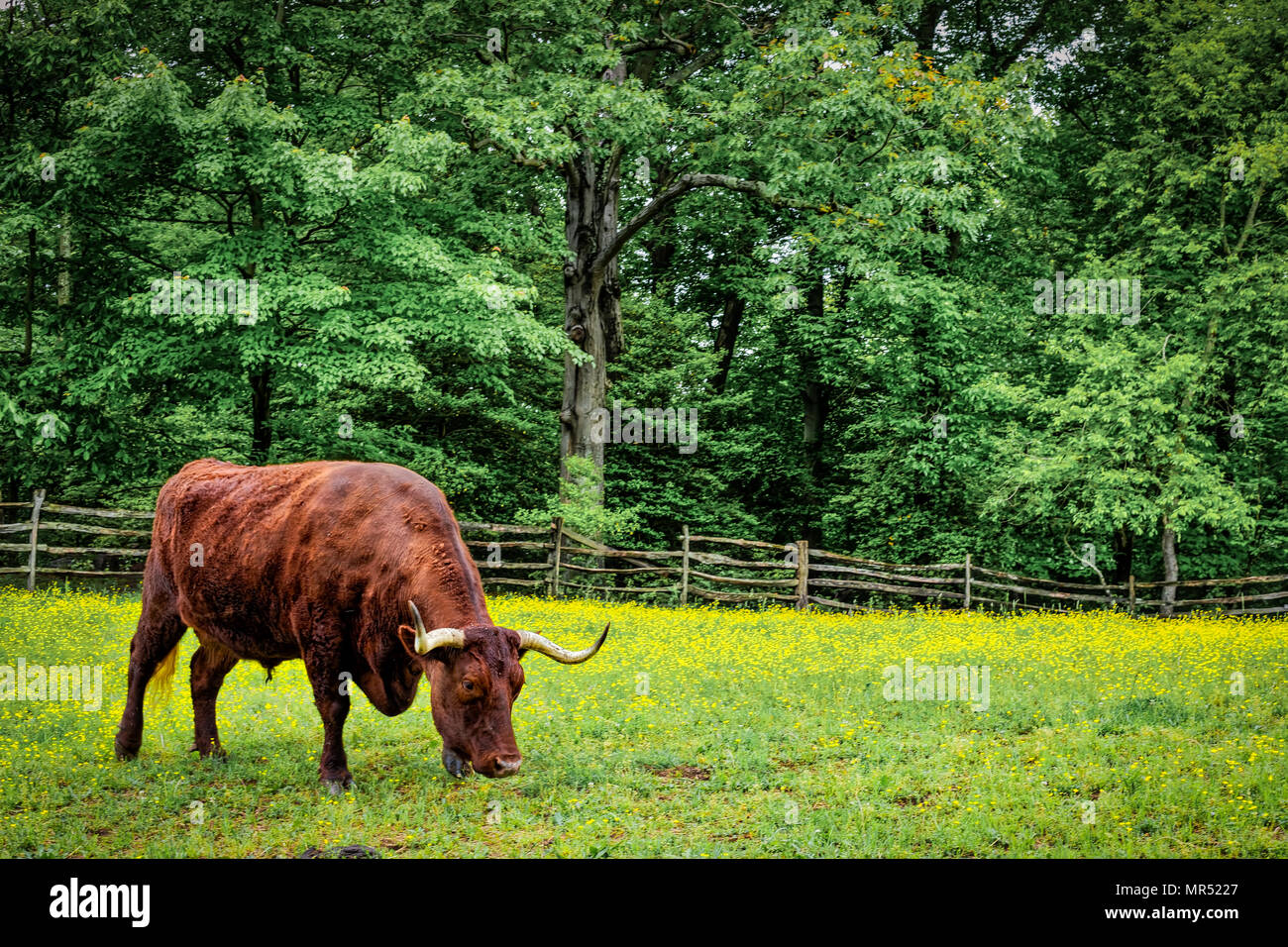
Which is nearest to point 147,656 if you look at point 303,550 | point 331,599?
point 303,550

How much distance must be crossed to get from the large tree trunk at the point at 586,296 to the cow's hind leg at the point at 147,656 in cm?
1127

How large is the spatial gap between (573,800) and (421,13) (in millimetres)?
14155

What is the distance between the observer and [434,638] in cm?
522

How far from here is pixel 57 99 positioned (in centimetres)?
1547

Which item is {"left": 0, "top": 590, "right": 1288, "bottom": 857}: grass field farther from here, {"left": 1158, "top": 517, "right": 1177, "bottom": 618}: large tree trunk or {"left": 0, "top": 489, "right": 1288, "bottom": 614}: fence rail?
{"left": 1158, "top": 517, "right": 1177, "bottom": 618}: large tree trunk

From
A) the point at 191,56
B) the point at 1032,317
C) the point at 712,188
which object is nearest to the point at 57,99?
the point at 191,56

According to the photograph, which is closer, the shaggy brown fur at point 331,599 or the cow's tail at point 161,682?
the shaggy brown fur at point 331,599

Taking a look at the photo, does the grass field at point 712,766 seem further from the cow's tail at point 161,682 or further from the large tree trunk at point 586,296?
the large tree trunk at point 586,296

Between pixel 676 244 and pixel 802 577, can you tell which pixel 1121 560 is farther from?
pixel 676 244

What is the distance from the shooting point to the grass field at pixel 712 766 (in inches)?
211

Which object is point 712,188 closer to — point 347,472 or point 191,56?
point 191,56

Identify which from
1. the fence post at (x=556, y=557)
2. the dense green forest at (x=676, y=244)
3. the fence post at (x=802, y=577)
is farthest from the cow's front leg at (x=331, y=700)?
the fence post at (x=802, y=577)

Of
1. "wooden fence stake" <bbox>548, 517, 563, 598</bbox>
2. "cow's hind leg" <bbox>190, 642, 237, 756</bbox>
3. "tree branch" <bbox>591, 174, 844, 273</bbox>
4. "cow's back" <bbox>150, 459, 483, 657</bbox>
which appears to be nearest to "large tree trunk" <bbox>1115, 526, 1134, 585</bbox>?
"tree branch" <bbox>591, 174, 844, 273</bbox>

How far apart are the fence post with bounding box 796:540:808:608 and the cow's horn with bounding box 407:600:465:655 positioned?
12473 millimetres
